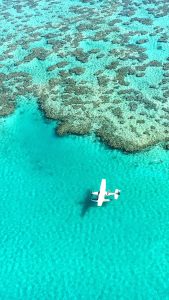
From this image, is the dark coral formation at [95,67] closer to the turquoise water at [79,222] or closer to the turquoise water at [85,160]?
the turquoise water at [85,160]

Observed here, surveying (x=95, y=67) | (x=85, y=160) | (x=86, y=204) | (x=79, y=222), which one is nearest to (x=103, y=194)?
(x=86, y=204)

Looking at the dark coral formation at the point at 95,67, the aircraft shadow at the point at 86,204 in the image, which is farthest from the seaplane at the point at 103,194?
the dark coral formation at the point at 95,67

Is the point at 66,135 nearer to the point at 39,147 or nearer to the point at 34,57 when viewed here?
the point at 39,147

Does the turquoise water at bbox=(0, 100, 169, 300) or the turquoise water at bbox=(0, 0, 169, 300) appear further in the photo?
the turquoise water at bbox=(0, 0, 169, 300)

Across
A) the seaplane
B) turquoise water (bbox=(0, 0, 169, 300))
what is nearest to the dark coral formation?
turquoise water (bbox=(0, 0, 169, 300))

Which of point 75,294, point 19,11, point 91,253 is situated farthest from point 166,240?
point 19,11

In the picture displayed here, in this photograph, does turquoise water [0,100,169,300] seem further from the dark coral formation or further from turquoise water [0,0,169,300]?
the dark coral formation

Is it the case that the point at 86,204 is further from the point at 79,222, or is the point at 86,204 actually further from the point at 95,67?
the point at 95,67
